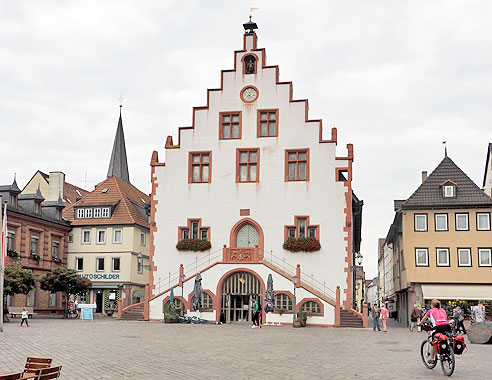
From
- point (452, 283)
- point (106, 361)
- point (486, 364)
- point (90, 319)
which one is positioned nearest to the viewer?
point (106, 361)

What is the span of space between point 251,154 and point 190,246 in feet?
24.3

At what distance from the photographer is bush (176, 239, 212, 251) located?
4275cm

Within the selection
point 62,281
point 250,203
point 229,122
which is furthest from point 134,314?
point 229,122

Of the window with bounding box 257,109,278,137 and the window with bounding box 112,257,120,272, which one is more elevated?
the window with bounding box 257,109,278,137

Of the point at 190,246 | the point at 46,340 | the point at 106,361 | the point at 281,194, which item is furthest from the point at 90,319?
the point at 106,361

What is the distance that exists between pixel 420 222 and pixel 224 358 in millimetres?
28358

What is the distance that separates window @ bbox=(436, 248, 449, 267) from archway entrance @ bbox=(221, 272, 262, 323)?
11.8 m

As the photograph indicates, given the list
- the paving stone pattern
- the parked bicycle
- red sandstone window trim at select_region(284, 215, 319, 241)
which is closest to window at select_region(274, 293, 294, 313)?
red sandstone window trim at select_region(284, 215, 319, 241)

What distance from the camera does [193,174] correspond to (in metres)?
44.6

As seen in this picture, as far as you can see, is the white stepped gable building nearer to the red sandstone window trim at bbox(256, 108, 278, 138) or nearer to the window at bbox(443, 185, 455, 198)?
the red sandstone window trim at bbox(256, 108, 278, 138)

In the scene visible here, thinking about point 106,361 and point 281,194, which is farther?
point 281,194

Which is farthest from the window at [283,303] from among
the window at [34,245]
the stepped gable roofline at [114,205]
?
the window at [34,245]

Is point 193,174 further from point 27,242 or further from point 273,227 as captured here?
point 27,242

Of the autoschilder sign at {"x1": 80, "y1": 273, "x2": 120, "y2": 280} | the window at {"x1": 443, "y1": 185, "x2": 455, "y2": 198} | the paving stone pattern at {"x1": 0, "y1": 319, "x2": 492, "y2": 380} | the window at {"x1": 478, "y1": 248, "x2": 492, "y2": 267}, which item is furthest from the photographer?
the autoschilder sign at {"x1": 80, "y1": 273, "x2": 120, "y2": 280}
